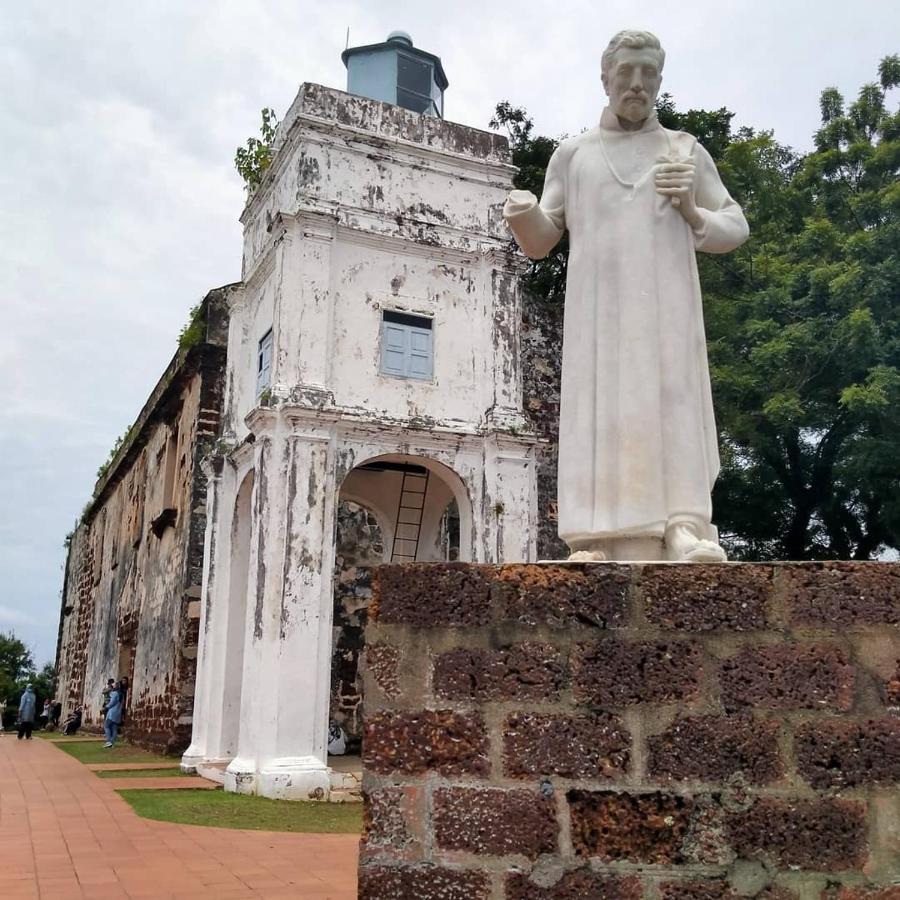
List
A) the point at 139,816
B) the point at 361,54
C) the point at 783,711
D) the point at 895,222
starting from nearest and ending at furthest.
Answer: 1. the point at 783,711
2. the point at 139,816
3. the point at 895,222
4. the point at 361,54

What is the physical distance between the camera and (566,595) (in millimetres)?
2590

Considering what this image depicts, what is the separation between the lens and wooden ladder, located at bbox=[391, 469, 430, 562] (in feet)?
38.0

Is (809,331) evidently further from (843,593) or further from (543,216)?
(843,593)

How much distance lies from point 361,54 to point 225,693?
26.9 ft

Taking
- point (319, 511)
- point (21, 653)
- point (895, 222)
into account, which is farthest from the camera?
point (21, 653)

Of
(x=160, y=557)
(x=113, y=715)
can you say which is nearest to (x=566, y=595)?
(x=160, y=557)

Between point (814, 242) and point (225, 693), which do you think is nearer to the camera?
point (225, 693)

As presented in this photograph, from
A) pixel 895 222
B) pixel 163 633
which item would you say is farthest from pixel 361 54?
pixel 163 633

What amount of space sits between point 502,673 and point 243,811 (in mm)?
5492

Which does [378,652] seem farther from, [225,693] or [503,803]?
[225,693]

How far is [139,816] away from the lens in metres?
6.91

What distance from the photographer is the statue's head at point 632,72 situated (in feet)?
10.3

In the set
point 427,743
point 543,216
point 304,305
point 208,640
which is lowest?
point 427,743

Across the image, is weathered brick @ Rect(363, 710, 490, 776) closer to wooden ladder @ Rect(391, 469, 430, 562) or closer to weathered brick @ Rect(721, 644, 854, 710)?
weathered brick @ Rect(721, 644, 854, 710)
